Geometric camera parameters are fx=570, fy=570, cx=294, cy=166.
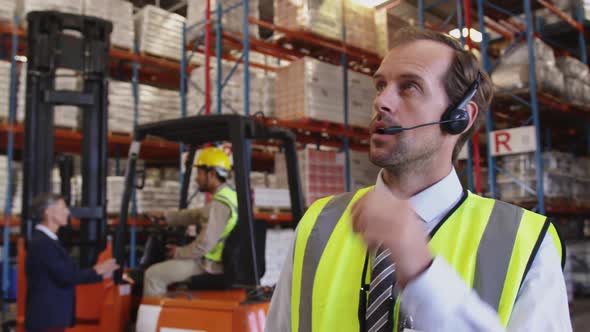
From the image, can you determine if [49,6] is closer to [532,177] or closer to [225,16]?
[225,16]

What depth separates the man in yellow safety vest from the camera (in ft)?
3.27

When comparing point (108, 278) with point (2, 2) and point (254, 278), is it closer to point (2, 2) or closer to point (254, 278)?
point (254, 278)

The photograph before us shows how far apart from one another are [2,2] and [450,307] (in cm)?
957

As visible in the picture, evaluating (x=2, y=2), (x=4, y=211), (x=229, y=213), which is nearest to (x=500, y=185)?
(x=229, y=213)

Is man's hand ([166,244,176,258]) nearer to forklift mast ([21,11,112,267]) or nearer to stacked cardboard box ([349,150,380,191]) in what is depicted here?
forklift mast ([21,11,112,267])

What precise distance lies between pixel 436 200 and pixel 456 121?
19 centimetres

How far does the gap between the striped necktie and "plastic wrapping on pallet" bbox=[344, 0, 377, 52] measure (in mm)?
9462

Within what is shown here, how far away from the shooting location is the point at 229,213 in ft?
13.3

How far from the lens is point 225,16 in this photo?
9719mm

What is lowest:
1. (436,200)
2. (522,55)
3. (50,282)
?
(50,282)

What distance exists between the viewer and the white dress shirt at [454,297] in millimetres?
990

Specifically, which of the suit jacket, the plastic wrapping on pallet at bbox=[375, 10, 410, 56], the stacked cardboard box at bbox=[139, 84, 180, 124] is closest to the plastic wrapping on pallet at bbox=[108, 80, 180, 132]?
the stacked cardboard box at bbox=[139, 84, 180, 124]

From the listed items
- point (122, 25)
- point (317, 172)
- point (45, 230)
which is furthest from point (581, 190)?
point (45, 230)

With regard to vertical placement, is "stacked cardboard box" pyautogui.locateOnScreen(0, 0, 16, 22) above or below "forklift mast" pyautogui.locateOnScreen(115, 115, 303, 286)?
above
